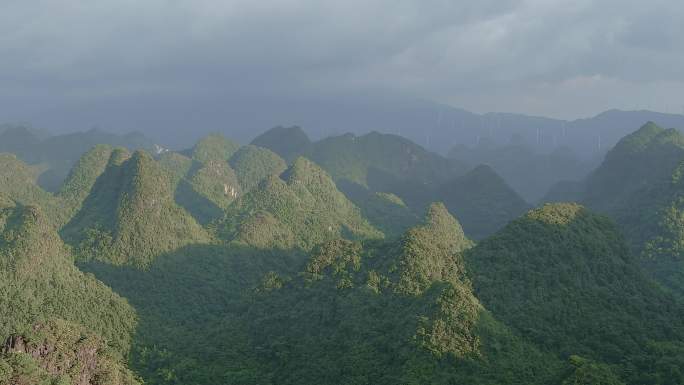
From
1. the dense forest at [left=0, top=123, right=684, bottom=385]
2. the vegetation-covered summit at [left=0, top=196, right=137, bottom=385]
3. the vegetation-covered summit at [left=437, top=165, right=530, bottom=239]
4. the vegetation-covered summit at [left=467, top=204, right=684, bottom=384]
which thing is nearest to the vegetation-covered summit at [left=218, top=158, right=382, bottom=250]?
the dense forest at [left=0, top=123, right=684, bottom=385]

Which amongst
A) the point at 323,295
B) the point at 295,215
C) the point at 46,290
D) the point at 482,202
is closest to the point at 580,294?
the point at 323,295

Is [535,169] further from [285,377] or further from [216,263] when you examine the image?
[285,377]

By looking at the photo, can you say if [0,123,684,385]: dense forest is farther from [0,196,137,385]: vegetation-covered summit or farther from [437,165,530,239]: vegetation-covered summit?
[437,165,530,239]: vegetation-covered summit

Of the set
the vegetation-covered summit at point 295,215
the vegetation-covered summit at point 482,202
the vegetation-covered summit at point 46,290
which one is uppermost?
the vegetation-covered summit at point 482,202

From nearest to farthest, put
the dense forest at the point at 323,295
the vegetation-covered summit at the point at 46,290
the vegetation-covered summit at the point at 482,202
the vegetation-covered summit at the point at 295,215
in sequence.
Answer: the dense forest at the point at 323,295 → the vegetation-covered summit at the point at 46,290 → the vegetation-covered summit at the point at 295,215 → the vegetation-covered summit at the point at 482,202

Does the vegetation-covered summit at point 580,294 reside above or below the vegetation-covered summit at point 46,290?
above

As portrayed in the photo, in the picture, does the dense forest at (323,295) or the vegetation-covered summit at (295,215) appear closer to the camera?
the dense forest at (323,295)

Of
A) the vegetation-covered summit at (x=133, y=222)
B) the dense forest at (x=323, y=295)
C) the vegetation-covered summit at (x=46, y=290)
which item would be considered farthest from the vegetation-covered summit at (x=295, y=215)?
the vegetation-covered summit at (x=46, y=290)

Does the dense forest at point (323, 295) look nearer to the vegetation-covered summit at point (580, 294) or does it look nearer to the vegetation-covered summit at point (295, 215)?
the vegetation-covered summit at point (580, 294)

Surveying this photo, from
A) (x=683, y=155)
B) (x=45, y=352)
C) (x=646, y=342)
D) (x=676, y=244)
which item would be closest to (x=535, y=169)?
(x=683, y=155)

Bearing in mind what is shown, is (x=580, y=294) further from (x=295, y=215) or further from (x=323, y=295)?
(x=295, y=215)
